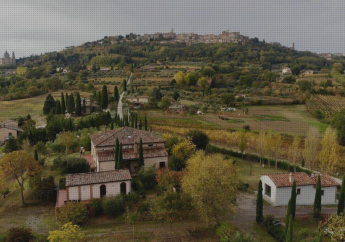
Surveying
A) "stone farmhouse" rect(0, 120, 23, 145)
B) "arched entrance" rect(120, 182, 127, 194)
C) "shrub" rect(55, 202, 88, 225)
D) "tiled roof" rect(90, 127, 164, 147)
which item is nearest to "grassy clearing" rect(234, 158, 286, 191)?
"tiled roof" rect(90, 127, 164, 147)

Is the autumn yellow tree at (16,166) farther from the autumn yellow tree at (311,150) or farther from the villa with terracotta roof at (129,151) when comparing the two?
the autumn yellow tree at (311,150)

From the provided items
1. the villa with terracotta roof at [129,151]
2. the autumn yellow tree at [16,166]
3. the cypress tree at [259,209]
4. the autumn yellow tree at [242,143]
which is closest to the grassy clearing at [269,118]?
the autumn yellow tree at [242,143]

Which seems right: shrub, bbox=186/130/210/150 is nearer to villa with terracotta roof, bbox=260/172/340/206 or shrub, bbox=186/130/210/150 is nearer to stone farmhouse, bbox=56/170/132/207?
villa with terracotta roof, bbox=260/172/340/206

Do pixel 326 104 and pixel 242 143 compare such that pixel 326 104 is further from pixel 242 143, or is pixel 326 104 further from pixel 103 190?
pixel 103 190

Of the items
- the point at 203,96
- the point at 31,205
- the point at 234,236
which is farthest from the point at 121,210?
the point at 203,96

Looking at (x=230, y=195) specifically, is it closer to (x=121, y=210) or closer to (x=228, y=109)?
(x=121, y=210)

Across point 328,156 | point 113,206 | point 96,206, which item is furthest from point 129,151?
point 328,156
